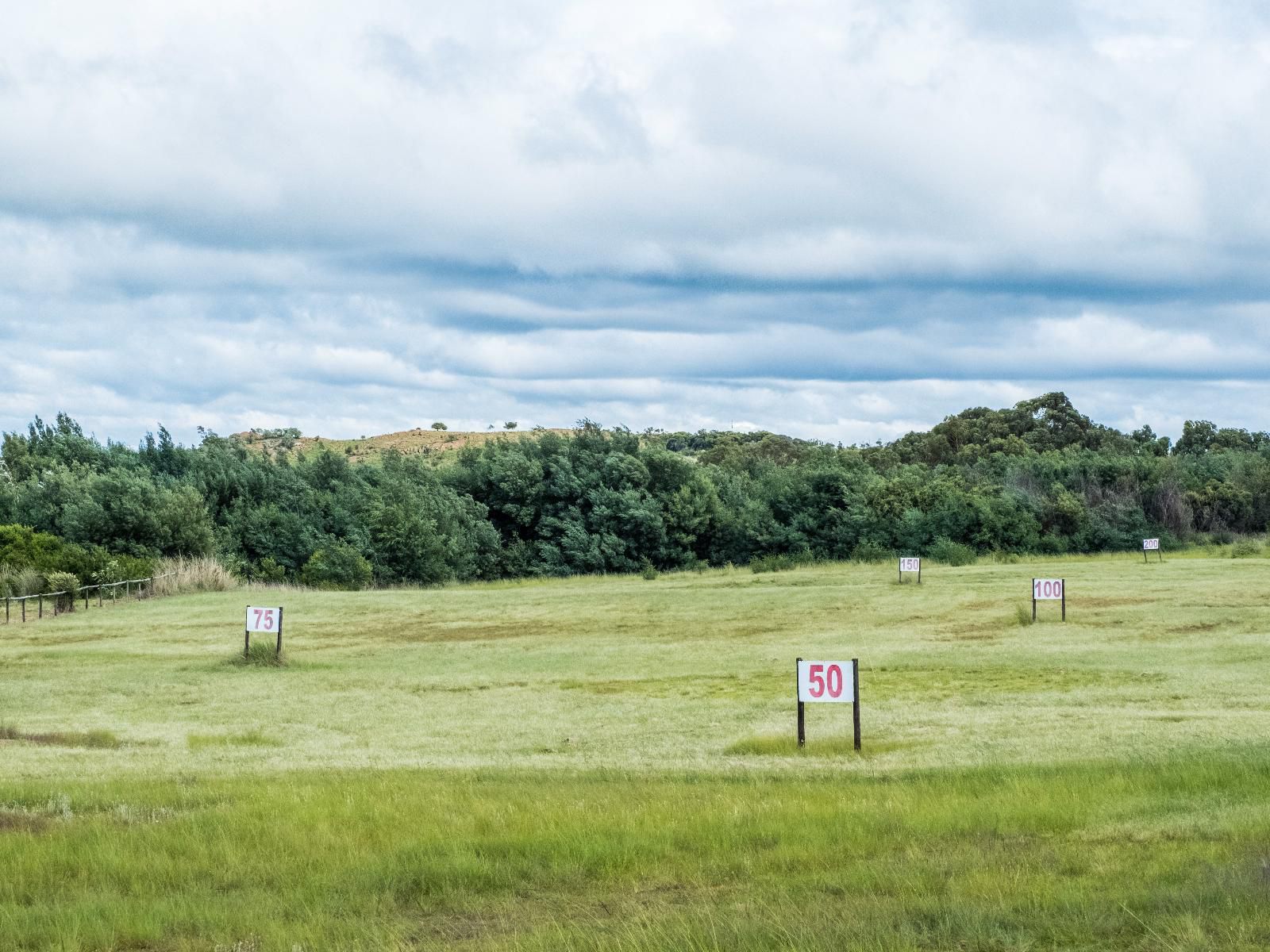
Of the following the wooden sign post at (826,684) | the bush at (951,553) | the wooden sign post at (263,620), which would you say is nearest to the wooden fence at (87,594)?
the wooden sign post at (263,620)

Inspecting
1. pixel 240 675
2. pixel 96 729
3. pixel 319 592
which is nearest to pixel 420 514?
pixel 319 592

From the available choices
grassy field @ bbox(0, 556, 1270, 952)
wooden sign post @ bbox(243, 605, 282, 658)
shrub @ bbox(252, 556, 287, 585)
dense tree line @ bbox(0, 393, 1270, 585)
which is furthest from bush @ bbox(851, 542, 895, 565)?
wooden sign post @ bbox(243, 605, 282, 658)

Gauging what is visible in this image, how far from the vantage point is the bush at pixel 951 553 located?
65562 millimetres

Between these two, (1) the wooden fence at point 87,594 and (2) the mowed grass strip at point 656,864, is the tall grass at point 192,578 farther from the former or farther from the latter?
(2) the mowed grass strip at point 656,864

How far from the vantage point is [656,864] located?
8.94m

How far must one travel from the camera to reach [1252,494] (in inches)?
3086

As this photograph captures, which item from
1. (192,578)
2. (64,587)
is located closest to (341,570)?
(192,578)

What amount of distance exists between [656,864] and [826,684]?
771 cm

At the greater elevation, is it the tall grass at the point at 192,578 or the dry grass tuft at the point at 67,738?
the tall grass at the point at 192,578

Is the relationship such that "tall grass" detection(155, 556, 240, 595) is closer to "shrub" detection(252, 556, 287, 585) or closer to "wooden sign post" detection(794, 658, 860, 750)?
"shrub" detection(252, 556, 287, 585)

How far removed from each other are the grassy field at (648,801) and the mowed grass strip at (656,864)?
1.3 inches

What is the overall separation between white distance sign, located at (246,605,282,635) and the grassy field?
3.45 ft

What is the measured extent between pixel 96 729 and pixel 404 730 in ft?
15.6

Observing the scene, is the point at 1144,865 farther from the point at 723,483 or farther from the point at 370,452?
the point at 370,452
